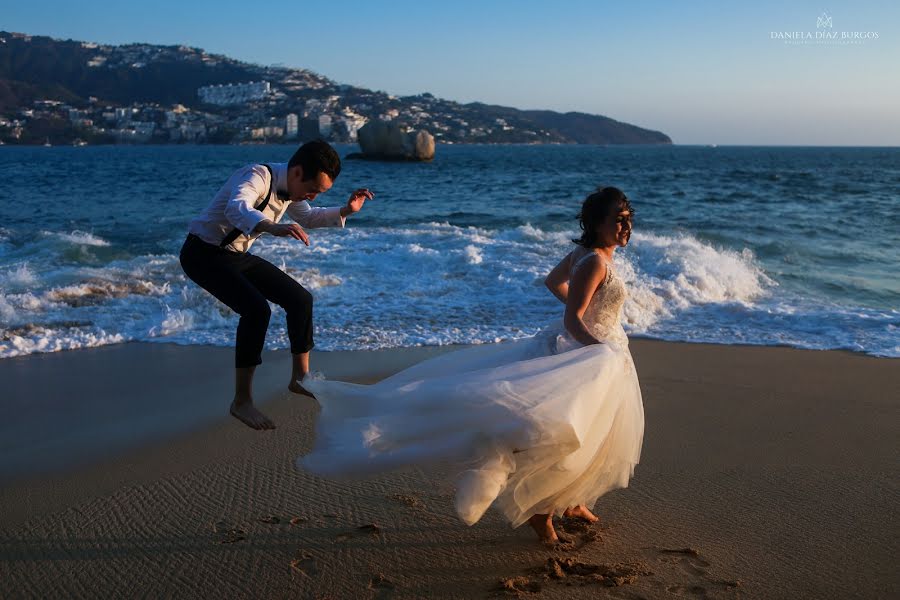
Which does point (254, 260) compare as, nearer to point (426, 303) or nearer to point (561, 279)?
point (561, 279)

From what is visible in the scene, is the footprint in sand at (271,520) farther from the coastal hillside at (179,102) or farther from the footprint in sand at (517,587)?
the coastal hillside at (179,102)

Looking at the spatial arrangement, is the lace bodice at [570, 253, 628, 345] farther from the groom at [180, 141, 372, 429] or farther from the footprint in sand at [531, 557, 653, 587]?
the groom at [180, 141, 372, 429]

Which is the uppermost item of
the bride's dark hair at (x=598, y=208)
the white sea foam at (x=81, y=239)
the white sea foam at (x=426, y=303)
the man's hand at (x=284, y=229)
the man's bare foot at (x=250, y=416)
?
the bride's dark hair at (x=598, y=208)

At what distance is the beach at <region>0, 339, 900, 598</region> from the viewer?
12.7ft

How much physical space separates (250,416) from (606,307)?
234 centimetres

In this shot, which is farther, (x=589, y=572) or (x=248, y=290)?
(x=248, y=290)

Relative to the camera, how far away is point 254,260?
5258 millimetres

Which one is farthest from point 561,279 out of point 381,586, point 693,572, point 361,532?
point 381,586

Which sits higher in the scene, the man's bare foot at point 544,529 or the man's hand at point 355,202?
the man's hand at point 355,202

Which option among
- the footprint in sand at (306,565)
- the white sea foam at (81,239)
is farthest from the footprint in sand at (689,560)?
the white sea foam at (81,239)

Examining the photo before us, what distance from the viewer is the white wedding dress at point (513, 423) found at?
372 centimetres

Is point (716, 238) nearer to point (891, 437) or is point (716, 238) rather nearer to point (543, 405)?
point (891, 437)

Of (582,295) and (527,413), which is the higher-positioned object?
(582,295)

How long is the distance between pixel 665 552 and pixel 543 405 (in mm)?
1134
